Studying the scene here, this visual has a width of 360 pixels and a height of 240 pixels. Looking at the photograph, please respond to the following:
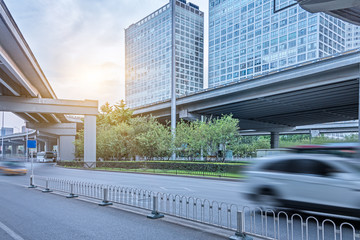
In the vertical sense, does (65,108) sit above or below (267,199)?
above

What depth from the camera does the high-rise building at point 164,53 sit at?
128875mm

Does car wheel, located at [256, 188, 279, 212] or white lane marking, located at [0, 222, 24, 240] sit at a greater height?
car wheel, located at [256, 188, 279, 212]

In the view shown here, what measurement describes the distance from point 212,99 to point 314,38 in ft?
227

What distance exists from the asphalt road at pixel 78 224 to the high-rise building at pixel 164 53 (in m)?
118

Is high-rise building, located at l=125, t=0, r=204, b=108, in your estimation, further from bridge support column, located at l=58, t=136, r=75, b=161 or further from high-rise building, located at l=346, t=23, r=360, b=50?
high-rise building, located at l=346, t=23, r=360, b=50

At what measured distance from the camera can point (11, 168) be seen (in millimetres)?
25812

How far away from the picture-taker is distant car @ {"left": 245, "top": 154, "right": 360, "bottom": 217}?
707 cm

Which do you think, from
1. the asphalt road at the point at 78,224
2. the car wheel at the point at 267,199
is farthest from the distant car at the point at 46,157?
the car wheel at the point at 267,199

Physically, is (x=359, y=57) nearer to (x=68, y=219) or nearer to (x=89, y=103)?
(x=68, y=219)

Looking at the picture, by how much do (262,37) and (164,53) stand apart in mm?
42097

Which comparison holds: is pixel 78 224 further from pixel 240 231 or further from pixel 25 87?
pixel 25 87

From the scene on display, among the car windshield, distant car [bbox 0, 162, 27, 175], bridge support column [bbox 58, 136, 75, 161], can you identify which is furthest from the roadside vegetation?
the car windshield

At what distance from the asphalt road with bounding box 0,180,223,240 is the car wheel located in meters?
2.52

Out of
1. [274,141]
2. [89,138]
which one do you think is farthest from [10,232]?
[274,141]
